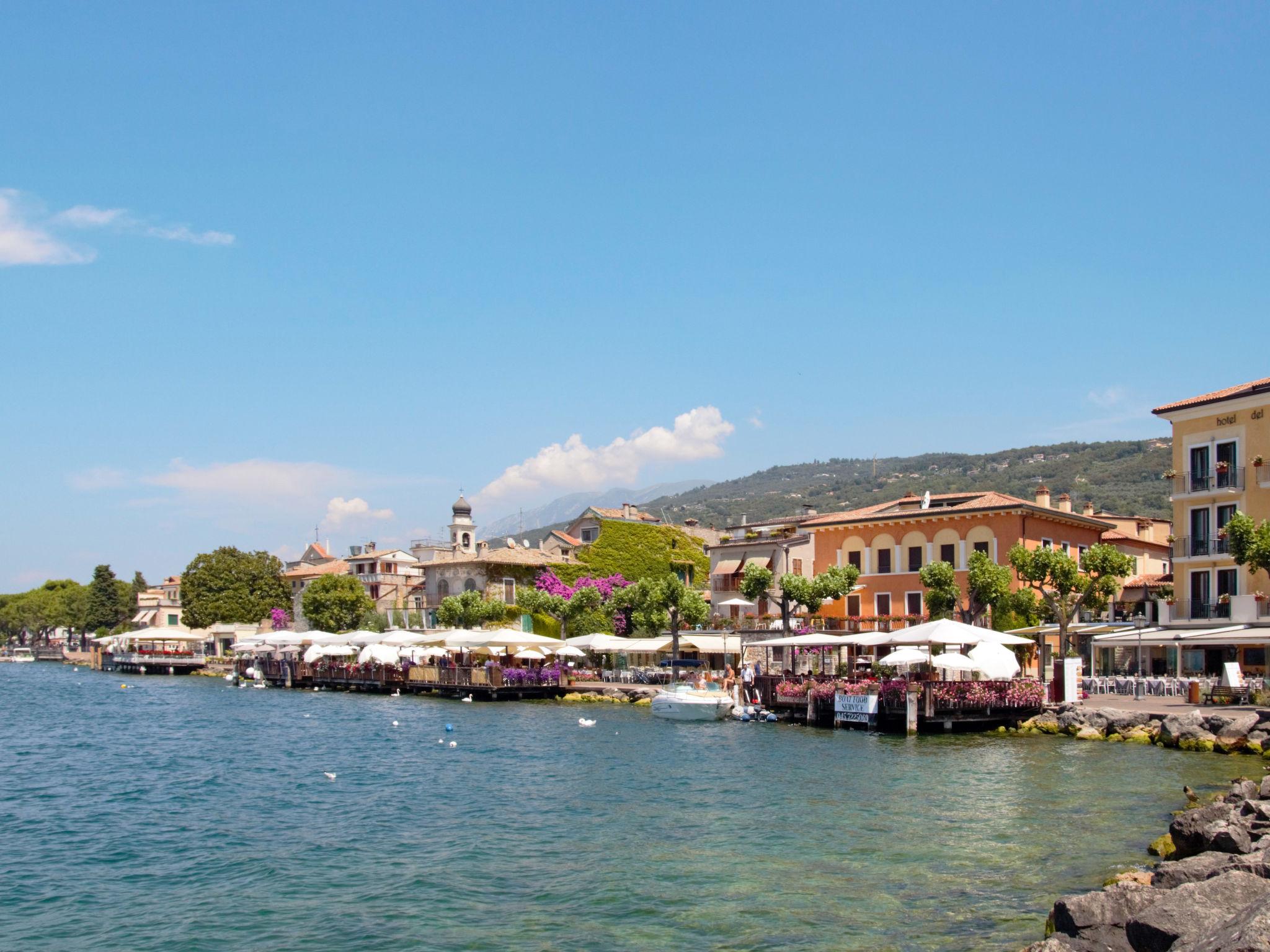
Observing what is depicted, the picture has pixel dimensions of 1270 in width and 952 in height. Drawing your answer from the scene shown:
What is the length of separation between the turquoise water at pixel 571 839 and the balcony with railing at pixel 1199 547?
14.7 m

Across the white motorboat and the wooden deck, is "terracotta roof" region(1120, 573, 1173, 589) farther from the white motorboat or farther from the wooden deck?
the wooden deck

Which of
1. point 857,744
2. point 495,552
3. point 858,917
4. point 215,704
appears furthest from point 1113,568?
point 495,552

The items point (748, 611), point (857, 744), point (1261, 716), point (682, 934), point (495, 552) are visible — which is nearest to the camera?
point (682, 934)

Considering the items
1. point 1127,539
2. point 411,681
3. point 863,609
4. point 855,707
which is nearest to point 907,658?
point 855,707

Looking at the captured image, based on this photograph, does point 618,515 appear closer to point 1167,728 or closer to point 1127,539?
point 1127,539

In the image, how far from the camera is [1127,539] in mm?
57375

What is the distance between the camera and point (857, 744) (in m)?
33.5

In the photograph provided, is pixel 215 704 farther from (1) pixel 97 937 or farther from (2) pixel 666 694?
(1) pixel 97 937

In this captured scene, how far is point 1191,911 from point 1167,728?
880 inches

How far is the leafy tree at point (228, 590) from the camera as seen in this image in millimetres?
95875

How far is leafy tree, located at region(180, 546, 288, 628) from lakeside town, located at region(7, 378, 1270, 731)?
3342 mm

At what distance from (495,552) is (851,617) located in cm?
3177

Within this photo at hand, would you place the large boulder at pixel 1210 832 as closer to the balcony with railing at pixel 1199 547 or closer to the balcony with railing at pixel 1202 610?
the balcony with railing at pixel 1202 610

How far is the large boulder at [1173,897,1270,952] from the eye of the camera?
29.4 feet
